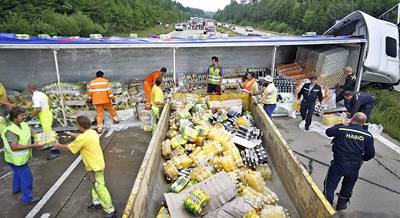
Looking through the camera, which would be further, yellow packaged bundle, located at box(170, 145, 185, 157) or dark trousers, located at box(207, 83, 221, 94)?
dark trousers, located at box(207, 83, 221, 94)

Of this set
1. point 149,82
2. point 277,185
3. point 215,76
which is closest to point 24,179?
point 277,185

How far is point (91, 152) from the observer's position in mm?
4145

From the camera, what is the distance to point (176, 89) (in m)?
9.34

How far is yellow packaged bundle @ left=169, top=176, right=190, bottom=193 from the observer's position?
427 cm

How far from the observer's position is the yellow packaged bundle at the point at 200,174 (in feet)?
14.4

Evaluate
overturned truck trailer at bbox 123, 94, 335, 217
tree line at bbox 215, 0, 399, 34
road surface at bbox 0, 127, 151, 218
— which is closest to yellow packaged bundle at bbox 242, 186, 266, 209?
overturned truck trailer at bbox 123, 94, 335, 217

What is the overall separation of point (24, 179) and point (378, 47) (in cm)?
1095

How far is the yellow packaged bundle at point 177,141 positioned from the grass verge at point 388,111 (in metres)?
6.55

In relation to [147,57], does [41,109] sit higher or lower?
lower

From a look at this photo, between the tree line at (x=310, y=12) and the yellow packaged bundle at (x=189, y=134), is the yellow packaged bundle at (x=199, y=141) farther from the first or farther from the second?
the tree line at (x=310, y=12)

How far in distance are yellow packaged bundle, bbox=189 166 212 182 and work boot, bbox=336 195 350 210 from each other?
236 centimetres

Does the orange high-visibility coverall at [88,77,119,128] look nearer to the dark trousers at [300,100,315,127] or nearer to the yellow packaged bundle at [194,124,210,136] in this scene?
the yellow packaged bundle at [194,124,210,136]

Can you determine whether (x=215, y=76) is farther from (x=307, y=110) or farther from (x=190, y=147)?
(x=190, y=147)

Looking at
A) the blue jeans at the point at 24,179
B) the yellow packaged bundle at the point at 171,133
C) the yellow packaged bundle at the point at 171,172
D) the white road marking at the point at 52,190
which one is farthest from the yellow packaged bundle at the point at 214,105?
the blue jeans at the point at 24,179
